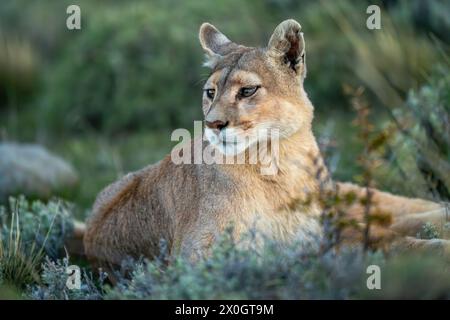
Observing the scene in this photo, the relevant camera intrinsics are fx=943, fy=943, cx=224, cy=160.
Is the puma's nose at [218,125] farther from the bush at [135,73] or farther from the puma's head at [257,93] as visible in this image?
the bush at [135,73]

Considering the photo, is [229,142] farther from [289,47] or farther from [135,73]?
[135,73]

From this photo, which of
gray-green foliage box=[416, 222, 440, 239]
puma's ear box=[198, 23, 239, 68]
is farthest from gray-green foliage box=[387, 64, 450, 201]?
puma's ear box=[198, 23, 239, 68]

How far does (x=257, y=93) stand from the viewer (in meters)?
6.26

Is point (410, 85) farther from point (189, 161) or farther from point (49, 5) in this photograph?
point (49, 5)

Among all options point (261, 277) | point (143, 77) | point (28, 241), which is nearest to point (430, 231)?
point (261, 277)

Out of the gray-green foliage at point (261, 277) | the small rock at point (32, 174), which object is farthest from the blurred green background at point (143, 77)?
the gray-green foliage at point (261, 277)

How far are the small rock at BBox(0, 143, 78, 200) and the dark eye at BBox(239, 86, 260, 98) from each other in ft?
16.8

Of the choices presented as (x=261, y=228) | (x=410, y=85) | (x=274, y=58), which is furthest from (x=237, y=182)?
(x=410, y=85)

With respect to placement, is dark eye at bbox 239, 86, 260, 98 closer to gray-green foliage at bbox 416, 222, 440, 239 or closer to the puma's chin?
the puma's chin

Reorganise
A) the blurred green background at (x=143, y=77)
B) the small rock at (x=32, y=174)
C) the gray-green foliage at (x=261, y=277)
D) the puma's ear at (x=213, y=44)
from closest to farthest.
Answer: the gray-green foliage at (x=261, y=277), the puma's ear at (x=213, y=44), the small rock at (x=32, y=174), the blurred green background at (x=143, y=77)

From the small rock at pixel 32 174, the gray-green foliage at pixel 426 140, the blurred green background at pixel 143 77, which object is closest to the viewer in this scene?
the gray-green foliage at pixel 426 140

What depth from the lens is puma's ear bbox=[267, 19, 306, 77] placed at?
6402mm

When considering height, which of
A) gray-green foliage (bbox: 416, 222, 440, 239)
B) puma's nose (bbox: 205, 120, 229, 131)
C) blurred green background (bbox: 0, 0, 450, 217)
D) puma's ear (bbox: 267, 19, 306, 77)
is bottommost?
gray-green foliage (bbox: 416, 222, 440, 239)

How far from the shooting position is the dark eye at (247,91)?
6.25m
